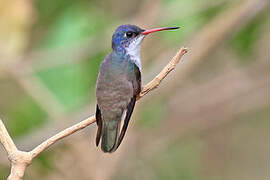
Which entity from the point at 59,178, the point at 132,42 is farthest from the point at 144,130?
the point at 132,42

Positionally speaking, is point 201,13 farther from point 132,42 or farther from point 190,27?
point 132,42

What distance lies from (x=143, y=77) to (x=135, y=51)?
118cm

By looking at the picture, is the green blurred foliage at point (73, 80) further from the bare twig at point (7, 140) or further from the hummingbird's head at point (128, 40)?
the bare twig at point (7, 140)

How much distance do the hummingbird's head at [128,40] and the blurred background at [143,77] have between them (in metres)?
0.99

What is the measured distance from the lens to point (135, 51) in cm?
342

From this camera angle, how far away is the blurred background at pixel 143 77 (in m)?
4.83

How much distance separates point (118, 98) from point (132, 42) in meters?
0.47

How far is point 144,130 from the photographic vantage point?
542cm

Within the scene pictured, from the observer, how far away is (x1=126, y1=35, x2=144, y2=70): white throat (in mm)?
3325

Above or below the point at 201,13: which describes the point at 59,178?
below

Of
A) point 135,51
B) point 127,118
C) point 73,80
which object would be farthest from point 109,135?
point 73,80

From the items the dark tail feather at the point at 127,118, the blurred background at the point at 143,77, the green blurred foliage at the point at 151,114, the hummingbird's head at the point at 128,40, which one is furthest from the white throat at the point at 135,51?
the green blurred foliage at the point at 151,114

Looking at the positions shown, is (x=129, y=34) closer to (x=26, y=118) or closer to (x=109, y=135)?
(x=109, y=135)

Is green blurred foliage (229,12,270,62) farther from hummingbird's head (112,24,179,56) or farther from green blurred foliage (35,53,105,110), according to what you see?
hummingbird's head (112,24,179,56)
